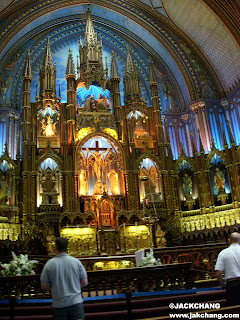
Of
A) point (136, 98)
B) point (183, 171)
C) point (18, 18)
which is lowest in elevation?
point (183, 171)

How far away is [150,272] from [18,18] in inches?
931

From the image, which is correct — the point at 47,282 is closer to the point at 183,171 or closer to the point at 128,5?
the point at 183,171

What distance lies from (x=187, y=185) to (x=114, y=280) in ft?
54.6

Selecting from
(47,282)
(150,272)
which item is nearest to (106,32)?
(150,272)

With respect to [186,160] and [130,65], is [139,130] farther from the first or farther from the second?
[130,65]

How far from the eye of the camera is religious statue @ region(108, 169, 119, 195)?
79.8 feet

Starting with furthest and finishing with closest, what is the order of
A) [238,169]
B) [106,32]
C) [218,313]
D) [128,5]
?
[106,32], [128,5], [238,169], [218,313]

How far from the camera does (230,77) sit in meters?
26.2

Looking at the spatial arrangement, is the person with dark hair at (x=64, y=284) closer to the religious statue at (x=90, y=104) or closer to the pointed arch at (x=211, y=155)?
the pointed arch at (x=211, y=155)

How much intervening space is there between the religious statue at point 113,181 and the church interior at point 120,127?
0.07 m

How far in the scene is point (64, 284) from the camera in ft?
18.7

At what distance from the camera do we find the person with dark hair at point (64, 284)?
557cm

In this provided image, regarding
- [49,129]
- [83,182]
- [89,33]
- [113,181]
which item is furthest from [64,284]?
[89,33]

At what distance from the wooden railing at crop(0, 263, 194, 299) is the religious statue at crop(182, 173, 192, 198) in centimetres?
1520
